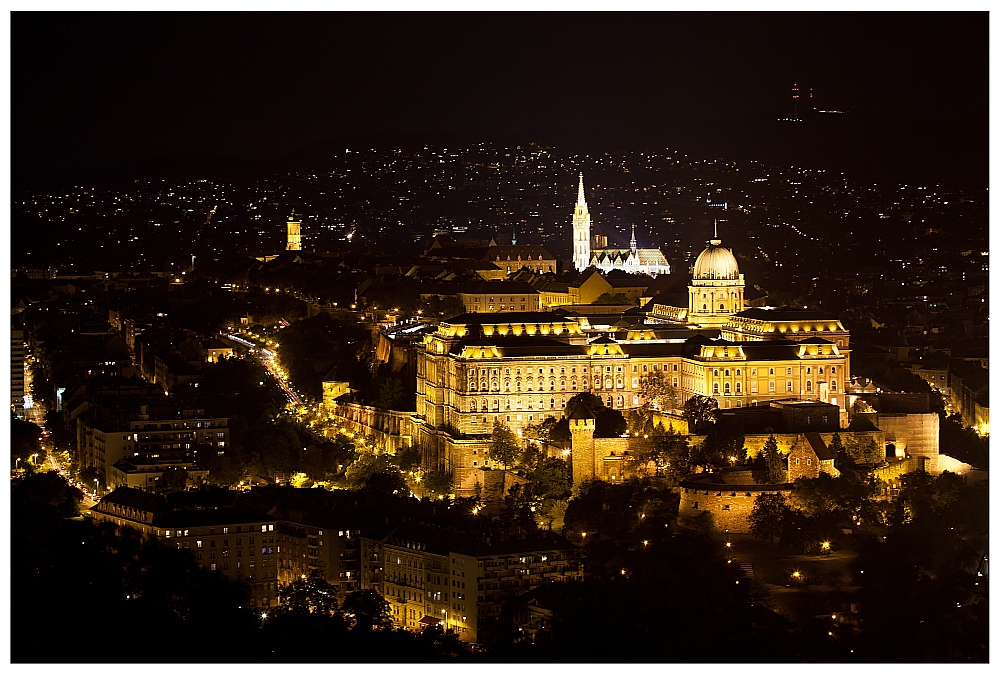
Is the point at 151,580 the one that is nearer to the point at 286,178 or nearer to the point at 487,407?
the point at 487,407

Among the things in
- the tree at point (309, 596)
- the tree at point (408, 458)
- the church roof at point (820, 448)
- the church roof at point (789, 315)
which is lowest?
the tree at point (309, 596)

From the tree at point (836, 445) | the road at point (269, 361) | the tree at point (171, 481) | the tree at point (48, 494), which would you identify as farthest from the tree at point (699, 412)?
the road at point (269, 361)

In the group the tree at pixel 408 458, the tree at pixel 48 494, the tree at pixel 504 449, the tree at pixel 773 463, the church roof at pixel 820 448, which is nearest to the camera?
the tree at pixel 773 463

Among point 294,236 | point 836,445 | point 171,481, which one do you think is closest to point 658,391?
point 836,445

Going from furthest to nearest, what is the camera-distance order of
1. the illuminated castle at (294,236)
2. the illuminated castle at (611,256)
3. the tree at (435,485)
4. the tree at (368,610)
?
the illuminated castle at (294,236), the illuminated castle at (611,256), the tree at (435,485), the tree at (368,610)

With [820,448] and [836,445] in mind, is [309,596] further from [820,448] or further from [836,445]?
[836,445]

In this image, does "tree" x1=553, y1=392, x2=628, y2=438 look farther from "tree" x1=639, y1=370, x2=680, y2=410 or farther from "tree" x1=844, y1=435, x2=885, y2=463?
"tree" x1=844, y1=435, x2=885, y2=463

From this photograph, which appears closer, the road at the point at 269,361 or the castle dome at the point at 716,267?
the castle dome at the point at 716,267

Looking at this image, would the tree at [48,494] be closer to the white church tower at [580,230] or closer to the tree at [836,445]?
the tree at [836,445]
